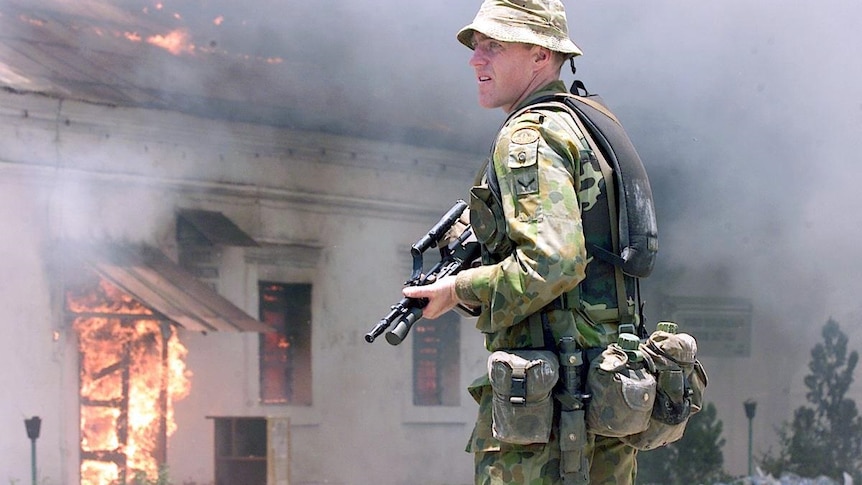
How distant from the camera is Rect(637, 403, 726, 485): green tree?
6953 mm

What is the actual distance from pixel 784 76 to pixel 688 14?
0.70 meters

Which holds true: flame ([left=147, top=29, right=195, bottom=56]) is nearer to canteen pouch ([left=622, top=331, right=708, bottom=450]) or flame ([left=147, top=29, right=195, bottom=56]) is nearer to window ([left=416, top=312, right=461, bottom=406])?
window ([left=416, top=312, right=461, bottom=406])

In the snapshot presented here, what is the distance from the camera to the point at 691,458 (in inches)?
276

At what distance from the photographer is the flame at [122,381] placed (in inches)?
227

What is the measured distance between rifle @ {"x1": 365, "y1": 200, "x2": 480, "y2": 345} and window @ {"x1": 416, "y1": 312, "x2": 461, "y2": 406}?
139 inches

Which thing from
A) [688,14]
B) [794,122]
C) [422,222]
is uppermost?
[688,14]

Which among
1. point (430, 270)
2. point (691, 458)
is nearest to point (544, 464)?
point (430, 270)

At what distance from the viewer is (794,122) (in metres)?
6.83

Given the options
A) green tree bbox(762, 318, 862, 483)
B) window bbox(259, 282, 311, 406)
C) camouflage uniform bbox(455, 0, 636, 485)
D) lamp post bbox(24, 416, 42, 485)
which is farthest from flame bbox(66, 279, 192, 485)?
green tree bbox(762, 318, 862, 483)

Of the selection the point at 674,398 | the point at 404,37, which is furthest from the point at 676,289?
the point at 674,398

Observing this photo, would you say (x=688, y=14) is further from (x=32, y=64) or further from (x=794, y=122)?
(x=32, y=64)

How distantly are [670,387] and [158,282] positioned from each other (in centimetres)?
358

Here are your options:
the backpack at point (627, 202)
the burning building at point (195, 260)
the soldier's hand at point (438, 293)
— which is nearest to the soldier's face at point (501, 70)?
the backpack at point (627, 202)

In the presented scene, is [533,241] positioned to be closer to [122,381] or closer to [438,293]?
[438,293]
